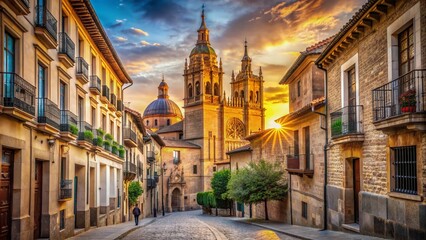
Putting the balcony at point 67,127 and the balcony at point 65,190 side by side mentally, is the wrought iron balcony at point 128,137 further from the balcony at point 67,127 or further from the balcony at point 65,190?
the balcony at point 65,190

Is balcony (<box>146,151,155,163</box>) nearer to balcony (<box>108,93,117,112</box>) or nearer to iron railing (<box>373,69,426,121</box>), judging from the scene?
balcony (<box>108,93,117,112</box>)

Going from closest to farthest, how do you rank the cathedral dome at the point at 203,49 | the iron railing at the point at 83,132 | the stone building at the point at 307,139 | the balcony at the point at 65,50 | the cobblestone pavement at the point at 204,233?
the balcony at the point at 65,50 → the cobblestone pavement at the point at 204,233 → the iron railing at the point at 83,132 → the stone building at the point at 307,139 → the cathedral dome at the point at 203,49

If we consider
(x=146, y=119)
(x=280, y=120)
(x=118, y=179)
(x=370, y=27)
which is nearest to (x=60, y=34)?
(x=370, y=27)

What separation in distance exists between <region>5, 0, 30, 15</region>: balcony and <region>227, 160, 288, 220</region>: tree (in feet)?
68.5

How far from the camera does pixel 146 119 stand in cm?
11619

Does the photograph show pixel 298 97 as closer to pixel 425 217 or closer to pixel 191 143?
pixel 425 217

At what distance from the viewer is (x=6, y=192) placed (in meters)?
12.9

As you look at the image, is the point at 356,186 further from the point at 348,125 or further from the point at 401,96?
the point at 401,96

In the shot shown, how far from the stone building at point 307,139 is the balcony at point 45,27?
11.2 m

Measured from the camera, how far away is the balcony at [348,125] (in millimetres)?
16703

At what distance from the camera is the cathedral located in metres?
88.1

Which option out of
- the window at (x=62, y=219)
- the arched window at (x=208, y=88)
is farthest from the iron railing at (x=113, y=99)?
the arched window at (x=208, y=88)

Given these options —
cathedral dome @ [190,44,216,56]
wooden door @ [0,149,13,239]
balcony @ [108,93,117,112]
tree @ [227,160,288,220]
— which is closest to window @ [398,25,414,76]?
wooden door @ [0,149,13,239]

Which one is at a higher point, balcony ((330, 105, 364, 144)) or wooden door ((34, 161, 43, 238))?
balcony ((330, 105, 364, 144))
